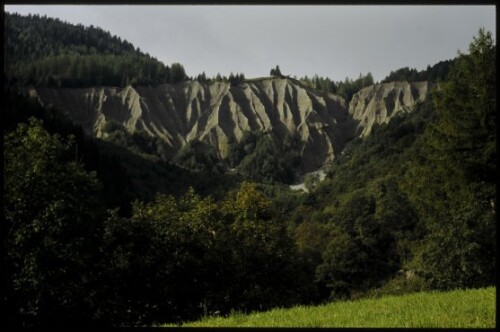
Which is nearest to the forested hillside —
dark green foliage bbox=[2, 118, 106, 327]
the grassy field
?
dark green foliage bbox=[2, 118, 106, 327]

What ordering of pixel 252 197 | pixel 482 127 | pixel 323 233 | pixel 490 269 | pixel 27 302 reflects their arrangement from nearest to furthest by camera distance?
pixel 27 302
pixel 482 127
pixel 490 269
pixel 252 197
pixel 323 233

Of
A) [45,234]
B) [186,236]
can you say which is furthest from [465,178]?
[45,234]

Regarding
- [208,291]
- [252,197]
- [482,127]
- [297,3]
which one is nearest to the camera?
[297,3]

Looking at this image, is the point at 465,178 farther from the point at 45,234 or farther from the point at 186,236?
the point at 45,234

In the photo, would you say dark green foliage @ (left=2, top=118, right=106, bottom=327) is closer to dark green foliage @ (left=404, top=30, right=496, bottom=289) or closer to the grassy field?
the grassy field

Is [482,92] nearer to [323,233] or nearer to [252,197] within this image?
[252,197]

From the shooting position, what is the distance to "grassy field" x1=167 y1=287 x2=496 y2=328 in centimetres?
895

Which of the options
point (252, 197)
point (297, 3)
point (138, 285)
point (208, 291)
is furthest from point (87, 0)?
point (252, 197)

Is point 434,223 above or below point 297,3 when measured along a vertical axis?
below

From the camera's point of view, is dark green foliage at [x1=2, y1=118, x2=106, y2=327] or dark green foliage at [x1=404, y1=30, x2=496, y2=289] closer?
dark green foliage at [x1=2, y1=118, x2=106, y2=327]

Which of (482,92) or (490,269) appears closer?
(482,92)

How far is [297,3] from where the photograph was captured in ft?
20.9

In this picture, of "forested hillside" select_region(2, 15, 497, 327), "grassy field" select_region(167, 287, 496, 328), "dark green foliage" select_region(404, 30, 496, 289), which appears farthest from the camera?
"dark green foliage" select_region(404, 30, 496, 289)

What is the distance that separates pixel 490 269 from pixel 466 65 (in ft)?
46.7
